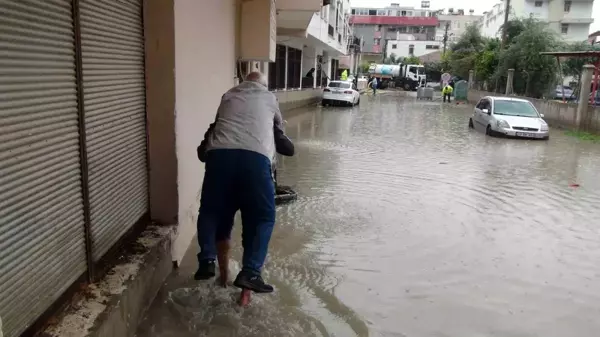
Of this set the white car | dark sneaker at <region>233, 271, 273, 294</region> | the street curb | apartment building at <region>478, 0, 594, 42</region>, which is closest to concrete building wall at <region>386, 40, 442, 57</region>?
apartment building at <region>478, 0, 594, 42</region>

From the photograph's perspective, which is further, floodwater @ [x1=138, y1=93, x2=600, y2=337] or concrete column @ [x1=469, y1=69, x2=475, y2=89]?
concrete column @ [x1=469, y1=69, x2=475, y2=89]

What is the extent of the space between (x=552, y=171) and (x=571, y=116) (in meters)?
9.77

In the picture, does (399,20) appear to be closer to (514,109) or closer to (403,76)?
(403,76)

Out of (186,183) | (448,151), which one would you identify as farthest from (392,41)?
(186,183)

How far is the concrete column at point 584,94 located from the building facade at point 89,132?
53.0 feet

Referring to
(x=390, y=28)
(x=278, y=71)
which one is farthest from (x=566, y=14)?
(x=390, y=28)

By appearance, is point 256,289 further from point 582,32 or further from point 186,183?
point 582,32

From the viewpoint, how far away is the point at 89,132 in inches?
120

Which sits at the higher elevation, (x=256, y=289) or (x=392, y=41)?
(x=392, y=41)

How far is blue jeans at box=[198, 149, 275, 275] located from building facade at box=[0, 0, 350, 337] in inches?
23.3

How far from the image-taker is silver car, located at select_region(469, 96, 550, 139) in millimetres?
15844

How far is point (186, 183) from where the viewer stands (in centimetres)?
483

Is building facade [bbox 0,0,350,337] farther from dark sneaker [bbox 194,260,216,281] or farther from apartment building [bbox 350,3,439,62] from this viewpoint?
apartment building [bbox 350,3,439,62]

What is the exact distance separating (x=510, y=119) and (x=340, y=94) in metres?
13.3
